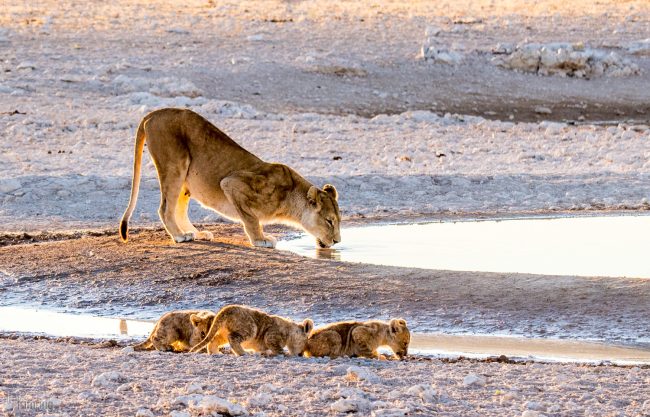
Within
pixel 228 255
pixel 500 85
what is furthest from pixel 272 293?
pixel 500 85

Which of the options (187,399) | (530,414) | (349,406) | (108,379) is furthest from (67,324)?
(530,414)

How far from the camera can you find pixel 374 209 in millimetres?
17328

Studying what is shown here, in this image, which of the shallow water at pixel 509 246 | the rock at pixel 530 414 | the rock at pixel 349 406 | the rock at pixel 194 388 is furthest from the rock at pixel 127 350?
the shallow water at pixel 509 246

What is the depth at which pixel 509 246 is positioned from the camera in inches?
546

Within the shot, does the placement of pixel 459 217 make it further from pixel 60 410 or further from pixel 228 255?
pixel 60 410

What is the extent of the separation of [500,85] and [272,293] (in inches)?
791

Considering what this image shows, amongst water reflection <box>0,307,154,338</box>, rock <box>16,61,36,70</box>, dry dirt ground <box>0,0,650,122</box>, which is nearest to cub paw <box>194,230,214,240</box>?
water reflection <box>0,307,154,338</box>

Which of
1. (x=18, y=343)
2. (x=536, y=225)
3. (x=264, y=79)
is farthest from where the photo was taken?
(x=264, y=79)

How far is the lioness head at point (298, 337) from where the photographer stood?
923 centimetres

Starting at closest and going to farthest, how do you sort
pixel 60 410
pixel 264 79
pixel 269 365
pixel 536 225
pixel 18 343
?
pixel 60 410 → pixel 269 365 → pixel 18 343 → pixel 536 225 → pixel 264 79

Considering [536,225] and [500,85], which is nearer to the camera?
[536,225]

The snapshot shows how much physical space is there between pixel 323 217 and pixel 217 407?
6529mm

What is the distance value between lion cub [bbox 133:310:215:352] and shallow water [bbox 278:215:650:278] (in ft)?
11.1

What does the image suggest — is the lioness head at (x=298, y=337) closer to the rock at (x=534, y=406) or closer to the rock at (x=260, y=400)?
the rock at (x=260, y=400)
